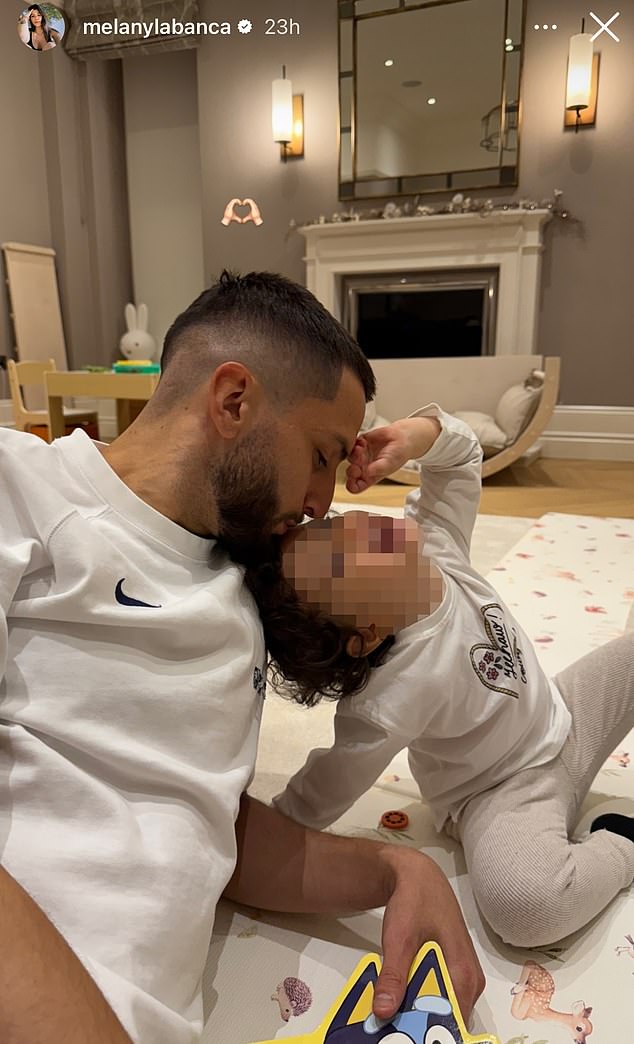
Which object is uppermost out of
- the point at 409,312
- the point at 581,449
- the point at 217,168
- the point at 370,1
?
the point at 370,1

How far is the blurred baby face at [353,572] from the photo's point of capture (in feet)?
2.39

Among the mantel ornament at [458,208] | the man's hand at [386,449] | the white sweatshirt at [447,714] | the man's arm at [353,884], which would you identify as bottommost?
the man's arm at [353,884]

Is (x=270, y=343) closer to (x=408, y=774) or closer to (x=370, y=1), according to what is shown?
(x=408, y=774)

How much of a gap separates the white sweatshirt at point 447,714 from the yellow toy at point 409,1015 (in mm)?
179

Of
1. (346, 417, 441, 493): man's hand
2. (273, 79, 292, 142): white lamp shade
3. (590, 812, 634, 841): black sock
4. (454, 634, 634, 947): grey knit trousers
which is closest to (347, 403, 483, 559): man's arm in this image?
(346, 417, 441, 493): man's hand

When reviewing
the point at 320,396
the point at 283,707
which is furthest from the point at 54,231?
the point at 320,396

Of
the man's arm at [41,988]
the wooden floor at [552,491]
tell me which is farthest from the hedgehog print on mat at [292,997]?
the wooden floor at [552,491]

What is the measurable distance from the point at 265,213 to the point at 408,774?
386 cm

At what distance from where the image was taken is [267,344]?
700mm

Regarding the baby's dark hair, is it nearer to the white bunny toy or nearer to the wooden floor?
the wooden floor

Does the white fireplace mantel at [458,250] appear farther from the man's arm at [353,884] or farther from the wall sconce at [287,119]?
the man's arm at [353,884]

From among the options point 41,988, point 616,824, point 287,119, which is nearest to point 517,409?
point 287,119

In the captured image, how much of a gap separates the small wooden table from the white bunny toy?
4.85 ft

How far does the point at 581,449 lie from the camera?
395 cm
